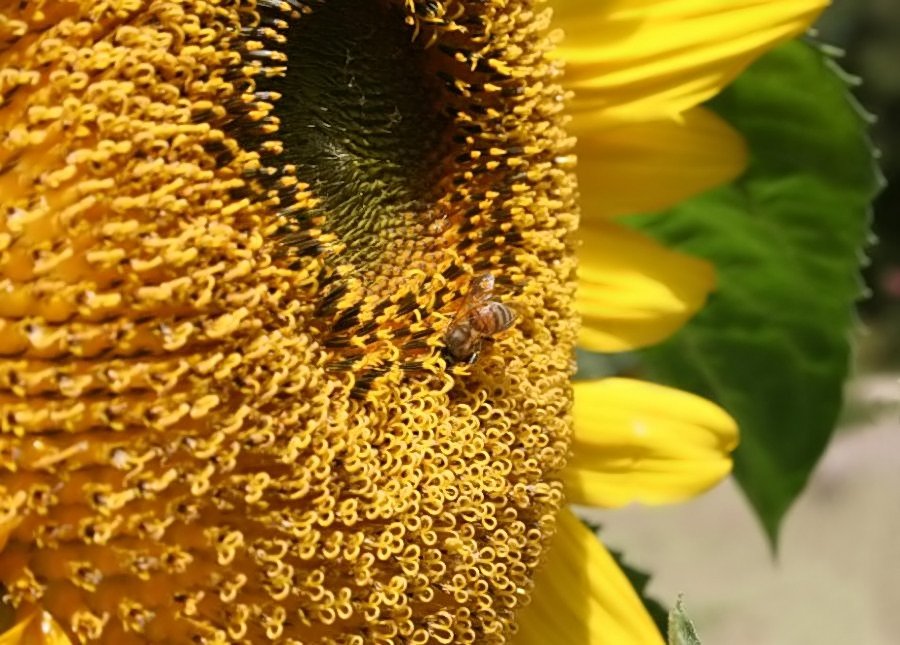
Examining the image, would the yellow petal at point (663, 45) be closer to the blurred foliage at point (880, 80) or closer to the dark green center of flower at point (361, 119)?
the dark green center of flower at point (361, 119)

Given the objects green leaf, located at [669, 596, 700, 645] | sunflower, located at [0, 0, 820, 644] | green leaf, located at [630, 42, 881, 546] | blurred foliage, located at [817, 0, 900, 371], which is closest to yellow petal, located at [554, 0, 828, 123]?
sunflower, located at [0, 0, 820, 644]

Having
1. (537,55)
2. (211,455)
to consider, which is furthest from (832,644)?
(211,455)

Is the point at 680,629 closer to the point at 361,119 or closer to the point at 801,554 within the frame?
the point at 361,119

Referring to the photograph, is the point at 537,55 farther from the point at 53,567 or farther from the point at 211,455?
the point at 53,567

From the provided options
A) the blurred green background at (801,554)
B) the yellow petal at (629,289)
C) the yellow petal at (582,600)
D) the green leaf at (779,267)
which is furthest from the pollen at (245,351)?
the blurred green background at (801,554)

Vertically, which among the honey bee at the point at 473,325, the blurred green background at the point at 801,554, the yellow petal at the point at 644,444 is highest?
the honey bee at the point at 473,325

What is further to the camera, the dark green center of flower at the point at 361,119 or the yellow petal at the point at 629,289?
the yellow petal at the point at 629,289

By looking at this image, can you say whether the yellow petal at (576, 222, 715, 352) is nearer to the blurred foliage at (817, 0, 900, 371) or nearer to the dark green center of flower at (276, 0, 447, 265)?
the dark green center of flower at (276, 0, 447, 265)
